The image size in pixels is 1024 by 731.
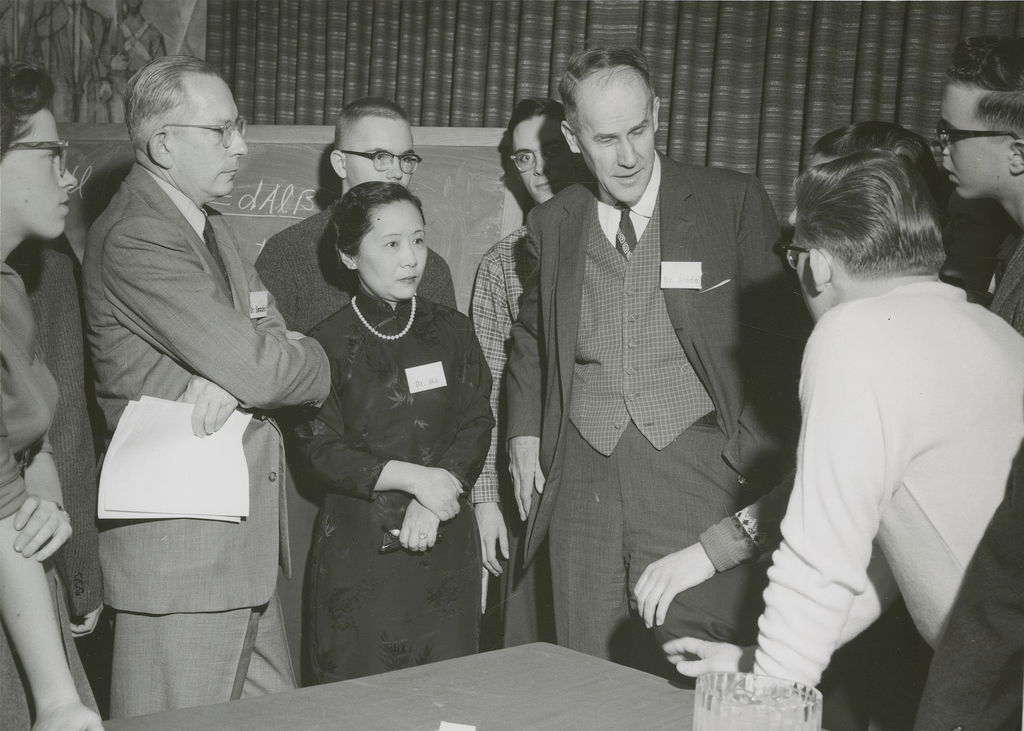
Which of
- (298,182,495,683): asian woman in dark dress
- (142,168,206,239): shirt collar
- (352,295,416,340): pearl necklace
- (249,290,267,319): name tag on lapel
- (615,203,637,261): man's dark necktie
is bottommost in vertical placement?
(298,182,495,683): asian woman in dark dress

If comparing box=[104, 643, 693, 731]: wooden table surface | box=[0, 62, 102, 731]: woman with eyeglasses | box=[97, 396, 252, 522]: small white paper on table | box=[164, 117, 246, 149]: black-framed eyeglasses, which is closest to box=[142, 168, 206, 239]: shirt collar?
box=[164, 117, 246, 149]: black-framed eyeglasses

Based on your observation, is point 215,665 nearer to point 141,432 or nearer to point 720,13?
point 141,432

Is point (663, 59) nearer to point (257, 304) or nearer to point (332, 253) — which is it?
point (332, 253)

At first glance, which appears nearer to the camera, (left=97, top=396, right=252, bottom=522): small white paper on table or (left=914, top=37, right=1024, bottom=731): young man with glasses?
(left=914, top=37, right=1024, bottom=731): young man with glasses

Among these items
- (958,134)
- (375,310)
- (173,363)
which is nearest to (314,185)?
(375,310)

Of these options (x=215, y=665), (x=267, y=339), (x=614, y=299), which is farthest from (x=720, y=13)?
(x=215, y=665)

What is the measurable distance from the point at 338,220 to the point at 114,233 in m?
0.63

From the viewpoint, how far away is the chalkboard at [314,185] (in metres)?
2.83

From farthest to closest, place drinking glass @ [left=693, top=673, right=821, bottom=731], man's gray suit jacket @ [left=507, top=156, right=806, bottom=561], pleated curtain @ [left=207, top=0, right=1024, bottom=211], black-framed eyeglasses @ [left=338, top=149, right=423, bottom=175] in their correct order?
pleated curtain @ [left=207, top=0, right=1024, bottom=211], black-framed eyeglasses @ [left=338, top=149, right=423, bottom=175], man's gray suit jacket @ [left=507, top=156, right=806, bottom=561], drinking glass @ [left=693, top=673, right=821, bottom=731]

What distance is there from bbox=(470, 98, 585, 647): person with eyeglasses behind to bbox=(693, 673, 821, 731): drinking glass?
158 cm

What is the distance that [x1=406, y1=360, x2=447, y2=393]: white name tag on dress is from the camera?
7.21 ft

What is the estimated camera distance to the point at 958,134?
1.67 metres

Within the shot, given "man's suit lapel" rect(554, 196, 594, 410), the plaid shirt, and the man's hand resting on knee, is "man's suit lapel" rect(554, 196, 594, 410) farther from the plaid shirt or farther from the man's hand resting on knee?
the man's hand resting on knee

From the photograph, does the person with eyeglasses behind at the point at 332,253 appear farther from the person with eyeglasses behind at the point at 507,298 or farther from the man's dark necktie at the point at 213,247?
the man's dark necktie at the point at 213,247
